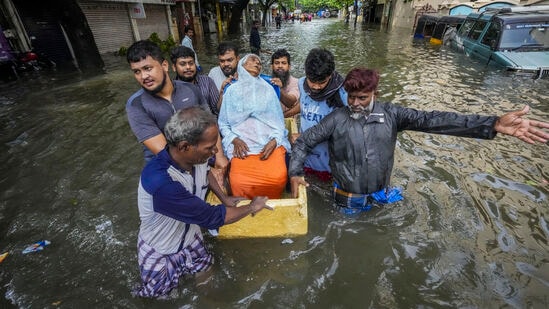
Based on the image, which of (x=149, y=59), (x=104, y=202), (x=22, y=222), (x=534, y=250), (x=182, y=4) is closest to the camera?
(x=149, y=59)

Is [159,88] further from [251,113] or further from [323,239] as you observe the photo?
[323,239]

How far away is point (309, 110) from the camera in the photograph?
309cm

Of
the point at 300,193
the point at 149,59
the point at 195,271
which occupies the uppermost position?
the point at 149,59

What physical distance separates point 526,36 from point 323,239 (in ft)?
29.8

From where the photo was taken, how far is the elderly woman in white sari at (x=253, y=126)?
9.52 ft

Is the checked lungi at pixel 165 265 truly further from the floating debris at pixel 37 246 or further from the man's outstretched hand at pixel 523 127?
the man's outstretched hand at pixel 523 127

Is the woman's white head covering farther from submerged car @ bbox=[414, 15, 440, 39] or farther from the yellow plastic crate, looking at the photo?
submerged car @ bbox=[414, 15, 440, 39]

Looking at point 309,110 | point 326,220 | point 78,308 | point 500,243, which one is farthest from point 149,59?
point 500,243

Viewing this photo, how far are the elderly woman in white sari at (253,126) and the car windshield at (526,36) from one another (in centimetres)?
851

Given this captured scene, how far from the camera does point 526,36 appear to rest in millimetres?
7797

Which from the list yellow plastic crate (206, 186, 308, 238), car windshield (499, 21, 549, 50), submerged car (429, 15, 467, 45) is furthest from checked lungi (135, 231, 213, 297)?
submerged car (429, 15, 467, 45)

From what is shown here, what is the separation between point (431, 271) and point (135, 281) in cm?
271

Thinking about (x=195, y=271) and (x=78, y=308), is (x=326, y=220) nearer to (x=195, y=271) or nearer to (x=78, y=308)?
(x=195, y=271)

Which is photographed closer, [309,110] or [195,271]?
[195,271]
